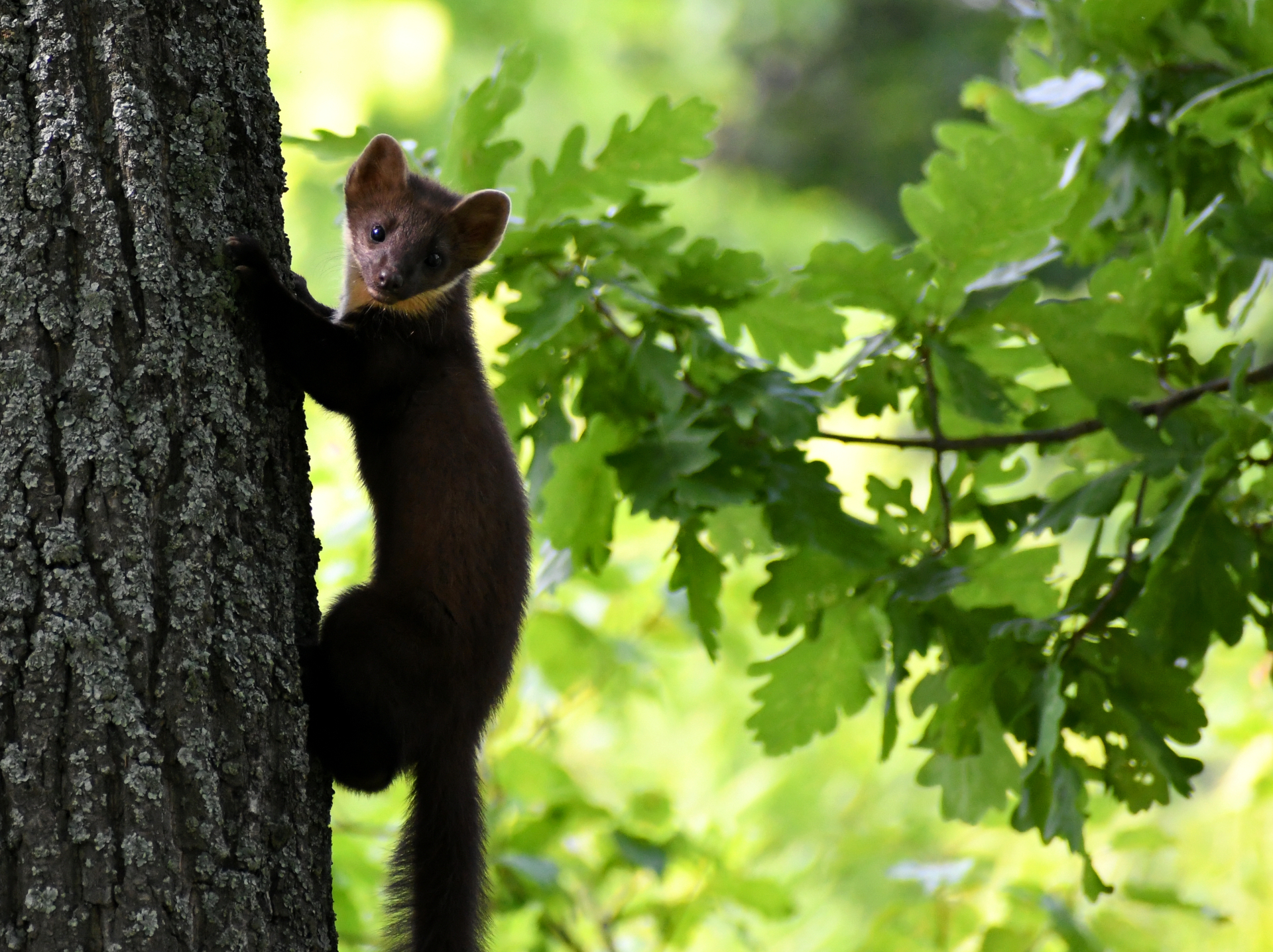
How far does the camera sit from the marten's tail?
2715mm

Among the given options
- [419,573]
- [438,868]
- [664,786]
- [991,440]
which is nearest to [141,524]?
[419,573]

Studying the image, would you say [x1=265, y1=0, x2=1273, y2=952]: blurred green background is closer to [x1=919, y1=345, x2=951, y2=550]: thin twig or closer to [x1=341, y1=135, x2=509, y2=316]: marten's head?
[x1=341, y1=135, x2=509, y2=316]: marten's head

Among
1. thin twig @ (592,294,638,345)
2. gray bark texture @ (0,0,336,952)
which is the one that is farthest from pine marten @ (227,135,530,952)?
thin twig @ (592,294,638,345)

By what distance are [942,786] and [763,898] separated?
131cm

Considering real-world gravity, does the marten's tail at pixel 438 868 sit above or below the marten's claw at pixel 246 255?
below

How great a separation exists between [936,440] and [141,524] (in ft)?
6.25

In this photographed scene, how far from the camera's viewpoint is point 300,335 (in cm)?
249

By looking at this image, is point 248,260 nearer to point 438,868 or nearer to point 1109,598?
point 438,868

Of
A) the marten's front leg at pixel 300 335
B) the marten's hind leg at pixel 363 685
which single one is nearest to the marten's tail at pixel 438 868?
the marten's hind leg at pixel 363 685

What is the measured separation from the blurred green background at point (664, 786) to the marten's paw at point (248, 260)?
1545mm

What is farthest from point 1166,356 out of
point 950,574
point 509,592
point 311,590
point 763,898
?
point 763,898

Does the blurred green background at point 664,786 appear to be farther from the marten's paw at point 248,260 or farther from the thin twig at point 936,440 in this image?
the marten's paw at point 248,260

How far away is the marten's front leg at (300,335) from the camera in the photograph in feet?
7.36

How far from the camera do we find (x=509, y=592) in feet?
9.73
